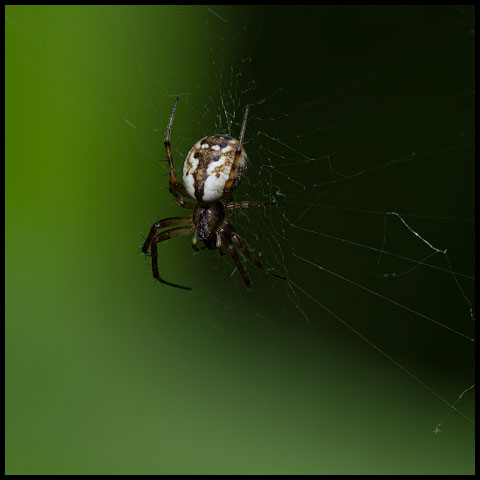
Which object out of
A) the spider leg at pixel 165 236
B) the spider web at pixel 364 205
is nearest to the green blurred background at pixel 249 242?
the spider web at pixel 364 205

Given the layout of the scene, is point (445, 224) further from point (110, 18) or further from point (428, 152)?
point (110, 18)

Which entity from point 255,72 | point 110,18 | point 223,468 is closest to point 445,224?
point 255,72

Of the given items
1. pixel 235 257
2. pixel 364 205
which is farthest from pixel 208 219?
pixel 364 205

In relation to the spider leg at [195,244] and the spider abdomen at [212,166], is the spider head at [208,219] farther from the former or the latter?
the spider abdomen at [212,166]

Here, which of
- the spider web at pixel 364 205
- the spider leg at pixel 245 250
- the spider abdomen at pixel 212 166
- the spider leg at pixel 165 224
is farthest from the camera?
the spider leg at pixel 165 224

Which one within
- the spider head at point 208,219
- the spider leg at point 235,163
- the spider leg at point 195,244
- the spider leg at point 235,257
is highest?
the spider leg at point 235,163

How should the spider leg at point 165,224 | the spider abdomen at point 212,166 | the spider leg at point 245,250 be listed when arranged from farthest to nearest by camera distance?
the spider leg at point 165,224, the spider leg at point 245,250, the spider abdomen at point 212,166

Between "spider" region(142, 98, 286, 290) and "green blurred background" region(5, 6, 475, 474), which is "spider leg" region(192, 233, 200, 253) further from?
"green blurred background" region(5, 6, 475, 474)
